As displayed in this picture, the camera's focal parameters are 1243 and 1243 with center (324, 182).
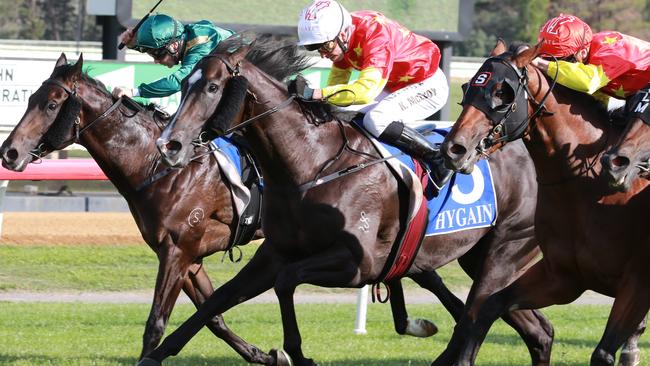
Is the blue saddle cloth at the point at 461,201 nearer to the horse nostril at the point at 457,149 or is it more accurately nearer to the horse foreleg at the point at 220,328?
the horse foreleg at the point at 220,328

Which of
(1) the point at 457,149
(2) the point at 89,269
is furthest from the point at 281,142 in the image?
(2) the point at 89,269

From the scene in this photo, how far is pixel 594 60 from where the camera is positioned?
580 centimetres

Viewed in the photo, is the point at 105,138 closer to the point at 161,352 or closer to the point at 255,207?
the point at 255,207

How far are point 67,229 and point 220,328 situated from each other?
21.5 ft

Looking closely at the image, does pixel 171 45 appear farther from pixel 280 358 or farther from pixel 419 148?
pixel 280 358

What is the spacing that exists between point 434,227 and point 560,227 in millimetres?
1265

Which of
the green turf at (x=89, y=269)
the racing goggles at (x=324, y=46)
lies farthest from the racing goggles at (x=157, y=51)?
Result: the green turf at (x=89, y=269)

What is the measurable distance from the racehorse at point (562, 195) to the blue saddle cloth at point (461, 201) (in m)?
1.12

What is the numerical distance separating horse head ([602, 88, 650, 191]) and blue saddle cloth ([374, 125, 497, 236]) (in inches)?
63.9

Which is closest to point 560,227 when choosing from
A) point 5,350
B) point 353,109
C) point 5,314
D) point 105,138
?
point 353,109

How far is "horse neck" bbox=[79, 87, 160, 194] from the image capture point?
7.34 m

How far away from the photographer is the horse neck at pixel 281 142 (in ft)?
20.4

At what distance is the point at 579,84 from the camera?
5.55 m

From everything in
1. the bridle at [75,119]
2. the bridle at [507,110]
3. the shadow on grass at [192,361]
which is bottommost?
the shadow on grass at [192,361]
